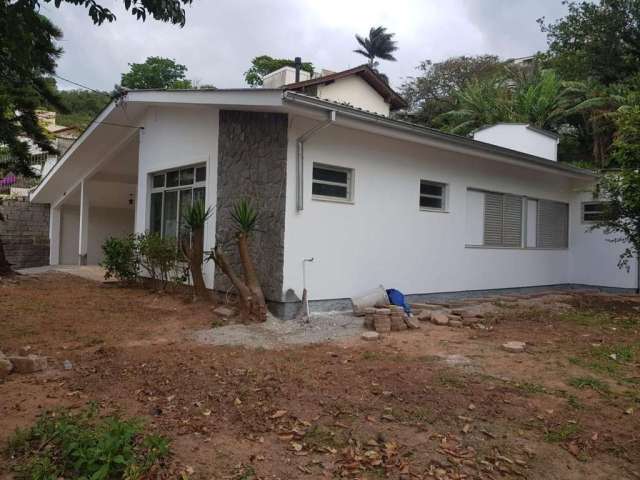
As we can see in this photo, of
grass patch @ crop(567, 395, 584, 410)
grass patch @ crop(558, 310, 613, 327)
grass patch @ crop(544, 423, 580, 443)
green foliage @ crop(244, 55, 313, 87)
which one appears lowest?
grass patch @ crop(544, 423, 580, 443)

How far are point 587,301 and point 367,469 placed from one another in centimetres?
945

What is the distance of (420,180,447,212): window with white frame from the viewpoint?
9970 millimetres

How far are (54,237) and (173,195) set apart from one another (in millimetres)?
10198

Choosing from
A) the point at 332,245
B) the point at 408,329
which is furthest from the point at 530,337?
the point at 332,245

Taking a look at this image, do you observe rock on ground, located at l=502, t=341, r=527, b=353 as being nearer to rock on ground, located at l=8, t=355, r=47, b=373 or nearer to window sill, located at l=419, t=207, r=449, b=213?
window sill, located at l=419, t=207, r=449, b=213

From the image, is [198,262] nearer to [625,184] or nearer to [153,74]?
[625,184]

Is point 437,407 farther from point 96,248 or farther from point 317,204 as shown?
point 96,248

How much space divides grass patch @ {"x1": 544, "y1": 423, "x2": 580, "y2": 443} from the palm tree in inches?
1756

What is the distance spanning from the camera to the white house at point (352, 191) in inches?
311

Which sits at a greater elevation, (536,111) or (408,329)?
(536,111)

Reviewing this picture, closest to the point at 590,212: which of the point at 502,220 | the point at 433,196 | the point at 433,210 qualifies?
the point at 502,220

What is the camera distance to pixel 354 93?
26328mm

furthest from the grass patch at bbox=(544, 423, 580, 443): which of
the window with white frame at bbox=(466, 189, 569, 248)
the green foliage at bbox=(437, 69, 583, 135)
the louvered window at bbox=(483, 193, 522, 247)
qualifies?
the green foliage at bbox=(437, 69, 583, 135)

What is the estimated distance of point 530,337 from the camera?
7238 millimetres
